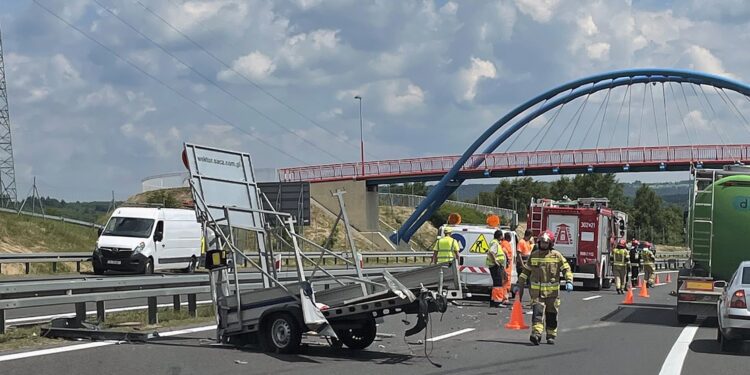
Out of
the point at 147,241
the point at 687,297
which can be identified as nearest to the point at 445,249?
the point at 687,297

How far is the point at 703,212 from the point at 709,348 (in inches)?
204

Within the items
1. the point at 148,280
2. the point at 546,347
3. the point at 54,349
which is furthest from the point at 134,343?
the point at 546,347

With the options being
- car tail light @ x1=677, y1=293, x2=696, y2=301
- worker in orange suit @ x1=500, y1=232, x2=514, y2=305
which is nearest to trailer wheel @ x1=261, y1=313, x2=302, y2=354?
car tail light @ x1=677, y1=293, x2=696, y2=301

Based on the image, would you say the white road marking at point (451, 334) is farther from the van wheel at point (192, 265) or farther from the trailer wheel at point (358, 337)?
the van wheel at point (192, 265)

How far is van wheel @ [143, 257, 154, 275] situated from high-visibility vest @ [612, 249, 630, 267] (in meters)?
15.0

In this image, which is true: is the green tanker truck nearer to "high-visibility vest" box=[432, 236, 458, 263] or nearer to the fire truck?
"high-visibility vest" box=[432, 236, 458, 263]

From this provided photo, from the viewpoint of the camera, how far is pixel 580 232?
102 feet

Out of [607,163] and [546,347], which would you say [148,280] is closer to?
[546,347]

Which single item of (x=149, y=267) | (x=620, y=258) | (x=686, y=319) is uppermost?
(x=620, y=258)

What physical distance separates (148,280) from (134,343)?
3.51 metres

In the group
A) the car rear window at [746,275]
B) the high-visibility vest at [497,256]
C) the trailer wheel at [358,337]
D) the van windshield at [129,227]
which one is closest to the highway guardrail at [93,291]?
the trailer wheel at [358,337]

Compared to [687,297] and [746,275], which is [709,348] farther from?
[687,297]

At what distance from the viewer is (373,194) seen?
71125mm

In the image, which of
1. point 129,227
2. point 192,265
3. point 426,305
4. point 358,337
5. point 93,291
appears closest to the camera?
point 426,305
